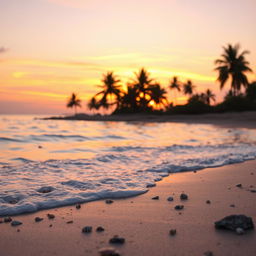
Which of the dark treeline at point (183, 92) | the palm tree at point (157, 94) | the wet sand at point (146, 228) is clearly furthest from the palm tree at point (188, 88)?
the wet sand at point (146, 228)

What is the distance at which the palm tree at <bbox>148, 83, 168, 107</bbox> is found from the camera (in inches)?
1799

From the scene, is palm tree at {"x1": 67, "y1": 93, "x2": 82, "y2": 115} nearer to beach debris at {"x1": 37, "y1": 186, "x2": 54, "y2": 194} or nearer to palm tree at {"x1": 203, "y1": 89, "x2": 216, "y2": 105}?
palm tree at {"x1": 203, "y1": 89, "x2": 216, "y2": 105}

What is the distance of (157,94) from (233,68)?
42.5 feet

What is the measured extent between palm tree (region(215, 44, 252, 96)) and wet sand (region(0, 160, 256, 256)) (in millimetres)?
35560

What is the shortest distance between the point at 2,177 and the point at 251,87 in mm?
39088

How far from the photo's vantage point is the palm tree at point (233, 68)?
36406 mm

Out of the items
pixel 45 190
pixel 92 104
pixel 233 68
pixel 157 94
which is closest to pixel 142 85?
pixel 157 94

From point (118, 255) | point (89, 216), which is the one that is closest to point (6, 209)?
point (89, 216)

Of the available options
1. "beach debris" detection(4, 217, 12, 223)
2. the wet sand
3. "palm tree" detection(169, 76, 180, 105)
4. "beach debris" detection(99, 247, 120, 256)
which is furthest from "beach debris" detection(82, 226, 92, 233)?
"palm tree" detection(169, 76, 180, 105)

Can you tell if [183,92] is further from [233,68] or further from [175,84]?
[233,68]

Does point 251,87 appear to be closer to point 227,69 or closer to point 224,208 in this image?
point 227,69

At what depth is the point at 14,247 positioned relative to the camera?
219 centimetres

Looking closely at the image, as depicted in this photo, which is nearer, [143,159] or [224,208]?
[224,208]

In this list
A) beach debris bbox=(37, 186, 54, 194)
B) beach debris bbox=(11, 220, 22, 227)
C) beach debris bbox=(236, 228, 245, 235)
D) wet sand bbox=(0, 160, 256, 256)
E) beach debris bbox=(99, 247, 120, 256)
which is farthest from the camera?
beach debris bbox=(37, 186, 54, 194)
